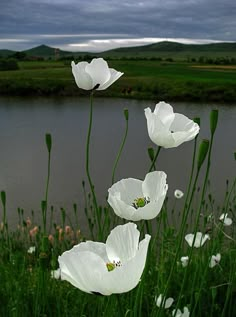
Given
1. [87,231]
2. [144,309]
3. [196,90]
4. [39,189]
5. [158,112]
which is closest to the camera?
[158,112]

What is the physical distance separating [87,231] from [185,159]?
12.9 feet

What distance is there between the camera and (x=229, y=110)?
53.1ft

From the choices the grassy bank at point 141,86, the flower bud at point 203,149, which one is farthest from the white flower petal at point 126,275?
the grassy bank at point 141,86

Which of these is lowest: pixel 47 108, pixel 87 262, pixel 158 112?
pixel 47 108

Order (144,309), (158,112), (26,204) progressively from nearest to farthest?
(158,112) → (144,309) → (26,204)

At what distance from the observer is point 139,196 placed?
0.91 meters

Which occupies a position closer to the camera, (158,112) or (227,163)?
(158,112)

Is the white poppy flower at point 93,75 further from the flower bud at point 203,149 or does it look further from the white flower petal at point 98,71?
the flower bud at point 203,149

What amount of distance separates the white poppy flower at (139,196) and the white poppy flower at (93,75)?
11.7 inches

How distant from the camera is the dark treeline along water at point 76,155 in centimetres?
665

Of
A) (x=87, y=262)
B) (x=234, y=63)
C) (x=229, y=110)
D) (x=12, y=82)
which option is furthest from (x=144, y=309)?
(x=234, y=63)

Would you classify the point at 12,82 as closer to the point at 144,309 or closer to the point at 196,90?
the point at 196,90

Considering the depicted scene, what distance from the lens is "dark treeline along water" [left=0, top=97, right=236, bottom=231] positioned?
6648 millimetres

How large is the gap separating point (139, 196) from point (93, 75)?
33 cm
